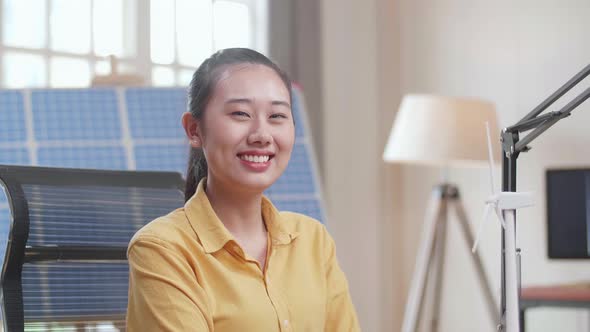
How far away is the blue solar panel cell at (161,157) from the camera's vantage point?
3.04 metres

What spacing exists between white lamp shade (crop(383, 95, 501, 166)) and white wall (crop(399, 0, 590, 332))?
40cm

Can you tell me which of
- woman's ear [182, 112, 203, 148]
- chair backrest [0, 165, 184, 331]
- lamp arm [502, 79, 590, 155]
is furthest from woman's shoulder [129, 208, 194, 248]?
lamp arm [502, 79, 590, 155]

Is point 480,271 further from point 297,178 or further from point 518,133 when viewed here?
point 518,133

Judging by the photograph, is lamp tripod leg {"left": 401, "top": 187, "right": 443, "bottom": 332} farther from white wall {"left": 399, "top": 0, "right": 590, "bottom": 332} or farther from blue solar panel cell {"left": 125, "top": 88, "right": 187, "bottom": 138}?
blue solar panel cell {"left": 125, "top": 88, "right": 187, "bottom": 138}

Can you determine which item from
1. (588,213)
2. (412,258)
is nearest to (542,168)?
(588,213)

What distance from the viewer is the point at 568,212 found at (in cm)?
390

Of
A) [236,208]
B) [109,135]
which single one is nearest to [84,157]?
[109,135]

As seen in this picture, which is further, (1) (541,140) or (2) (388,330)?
(2) (388,330)

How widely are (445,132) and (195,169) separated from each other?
8.60 ft

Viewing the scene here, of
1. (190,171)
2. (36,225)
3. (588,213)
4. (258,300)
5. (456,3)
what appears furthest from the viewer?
(456,3)

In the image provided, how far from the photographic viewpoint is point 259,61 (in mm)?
1413

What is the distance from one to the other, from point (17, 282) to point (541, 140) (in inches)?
127

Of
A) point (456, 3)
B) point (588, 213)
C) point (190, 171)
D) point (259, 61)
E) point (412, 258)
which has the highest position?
point (456, 3)

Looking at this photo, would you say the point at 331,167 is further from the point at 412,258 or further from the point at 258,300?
the point at 258,300
